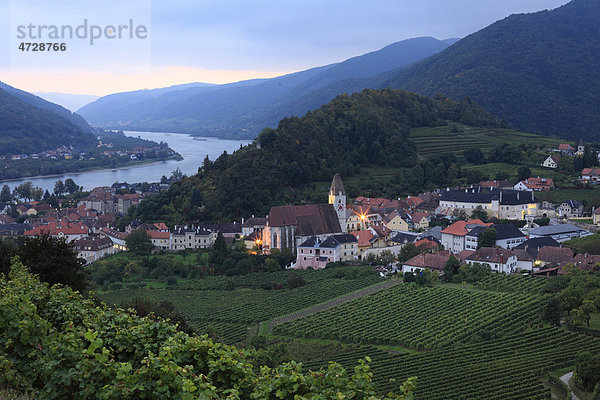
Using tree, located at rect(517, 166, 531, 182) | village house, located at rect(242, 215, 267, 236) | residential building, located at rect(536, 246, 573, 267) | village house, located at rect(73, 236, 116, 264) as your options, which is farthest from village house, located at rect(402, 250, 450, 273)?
tree, located at rect(517, 166, 531, 182)

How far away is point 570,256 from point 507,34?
353ft

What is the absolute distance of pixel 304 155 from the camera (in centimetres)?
5875

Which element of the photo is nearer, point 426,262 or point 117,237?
point 426,262

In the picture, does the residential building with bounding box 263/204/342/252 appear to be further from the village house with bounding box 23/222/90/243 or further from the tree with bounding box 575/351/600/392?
the tree with bounding box 575/351/600/392

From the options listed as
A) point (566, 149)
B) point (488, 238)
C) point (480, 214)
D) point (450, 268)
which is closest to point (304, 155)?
point (480, 214)

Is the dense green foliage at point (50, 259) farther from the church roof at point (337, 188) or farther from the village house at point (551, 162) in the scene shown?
the village house at point (551, 162)

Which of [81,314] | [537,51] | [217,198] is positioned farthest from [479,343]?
[537,51]

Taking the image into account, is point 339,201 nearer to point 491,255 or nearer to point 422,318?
point 491,255

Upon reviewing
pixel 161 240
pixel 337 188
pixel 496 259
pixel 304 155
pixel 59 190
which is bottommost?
pixel 161 240

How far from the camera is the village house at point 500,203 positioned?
48531 millimetres

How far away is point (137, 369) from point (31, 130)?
432 ft

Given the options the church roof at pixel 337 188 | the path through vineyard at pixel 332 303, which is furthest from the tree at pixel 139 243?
the path through vineyard at pixel 332 303

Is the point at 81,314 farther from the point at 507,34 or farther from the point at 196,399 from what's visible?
the point at 507,34

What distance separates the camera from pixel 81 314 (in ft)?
29.1
